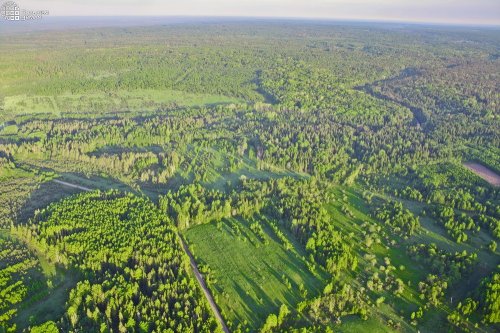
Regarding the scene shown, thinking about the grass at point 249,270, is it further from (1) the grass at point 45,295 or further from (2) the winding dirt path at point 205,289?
(1) the grass at point 45,295

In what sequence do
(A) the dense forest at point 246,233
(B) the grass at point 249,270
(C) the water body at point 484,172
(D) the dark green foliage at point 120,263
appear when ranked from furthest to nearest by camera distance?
1. (C) the water body at point 484,172
2. (B) the grass at point 249,270
3. (A) the dense forest at point 246,233
4. (D) the dark green foliage at point 120,263

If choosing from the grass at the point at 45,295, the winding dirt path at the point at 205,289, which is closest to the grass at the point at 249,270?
the winding dirt path at the point at 205,289

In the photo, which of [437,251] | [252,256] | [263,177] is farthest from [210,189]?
[437,251]

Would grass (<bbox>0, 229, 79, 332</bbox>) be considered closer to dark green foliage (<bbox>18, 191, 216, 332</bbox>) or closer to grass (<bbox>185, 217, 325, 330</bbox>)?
dark green foliage (<bbox>18, 191, 216, 332</bbox>)

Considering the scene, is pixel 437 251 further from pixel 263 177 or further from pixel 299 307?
pixel 263 177

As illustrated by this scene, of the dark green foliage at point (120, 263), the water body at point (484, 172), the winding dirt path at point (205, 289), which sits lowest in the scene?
the winding dirt path at point (205, 289)

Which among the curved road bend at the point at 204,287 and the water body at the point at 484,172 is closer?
the curved road bend at the point at 204,287
